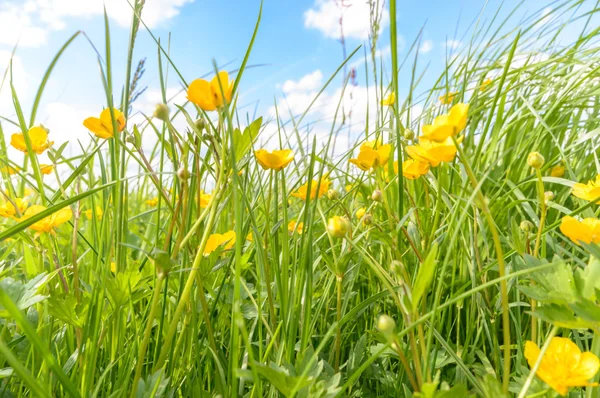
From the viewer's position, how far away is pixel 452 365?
34.9 inches

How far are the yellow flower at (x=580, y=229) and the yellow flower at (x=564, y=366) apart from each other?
151mm

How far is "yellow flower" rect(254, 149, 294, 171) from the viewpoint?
0.69m

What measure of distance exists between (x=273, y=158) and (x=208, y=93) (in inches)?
7.0

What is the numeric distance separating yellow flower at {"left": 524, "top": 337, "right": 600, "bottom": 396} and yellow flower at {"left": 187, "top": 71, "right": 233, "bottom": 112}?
453 mm

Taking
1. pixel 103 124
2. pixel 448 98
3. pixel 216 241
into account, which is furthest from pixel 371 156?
pixel 448 98

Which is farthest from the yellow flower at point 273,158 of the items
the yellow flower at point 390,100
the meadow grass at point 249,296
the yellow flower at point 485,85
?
the yellow flower at point 485,85

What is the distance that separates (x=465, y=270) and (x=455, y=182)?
460mm

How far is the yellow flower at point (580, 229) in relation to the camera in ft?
2.04

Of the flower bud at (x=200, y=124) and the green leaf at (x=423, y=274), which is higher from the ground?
the flower bud at (x=200, y=124)

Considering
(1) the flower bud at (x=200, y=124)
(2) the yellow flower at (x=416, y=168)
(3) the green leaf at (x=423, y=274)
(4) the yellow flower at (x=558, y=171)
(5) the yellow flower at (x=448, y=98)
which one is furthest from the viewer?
(4) the yellow flower at (x=558, y=171)

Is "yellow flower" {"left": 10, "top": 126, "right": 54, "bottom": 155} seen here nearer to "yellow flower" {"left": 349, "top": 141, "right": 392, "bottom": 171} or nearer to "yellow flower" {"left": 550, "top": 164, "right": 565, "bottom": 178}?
"yellow flower" {"left": 349, "top": 141, "right": 392, "bottom": 171}

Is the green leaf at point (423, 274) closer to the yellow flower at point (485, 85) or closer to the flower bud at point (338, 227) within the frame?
the flower bud at point (338, 227)

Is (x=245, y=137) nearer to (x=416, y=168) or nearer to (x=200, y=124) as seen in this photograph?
(x=200, y=124)

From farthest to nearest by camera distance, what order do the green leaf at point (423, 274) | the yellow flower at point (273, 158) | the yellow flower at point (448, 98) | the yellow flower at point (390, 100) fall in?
1. the yellow flower at point (448, 98)
2. the yellow flower at point (390, 100)
3. the yellow flower at point (273, 158)
4. the green leaf at point (423, 274)
